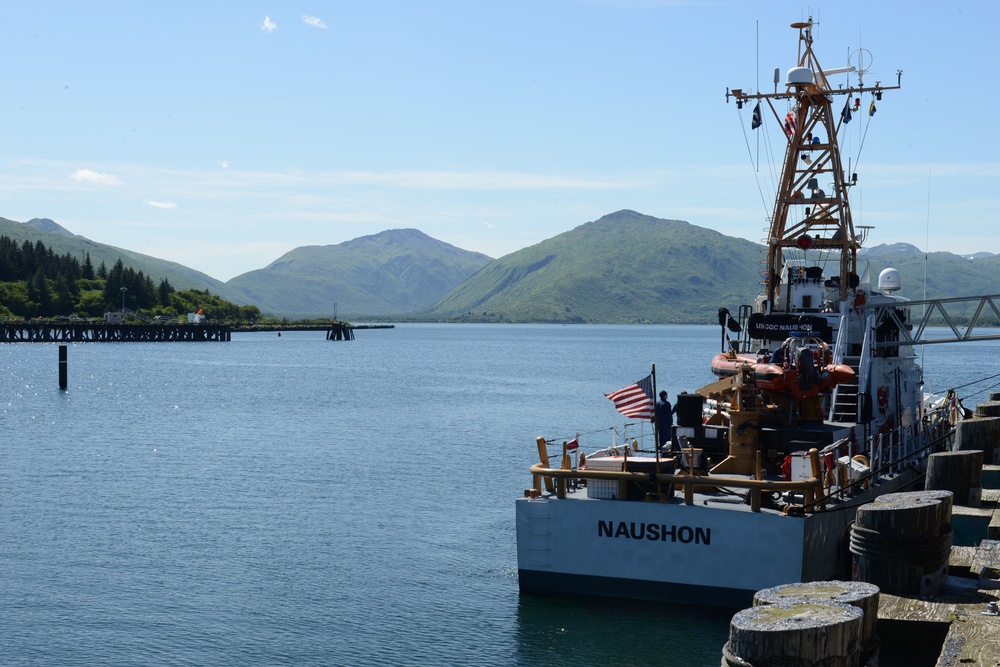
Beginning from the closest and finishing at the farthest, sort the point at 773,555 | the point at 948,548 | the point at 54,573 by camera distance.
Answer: the point at 948,548
the point at 773,555
the point at 54,573

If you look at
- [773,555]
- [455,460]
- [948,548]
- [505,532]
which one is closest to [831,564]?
[773,555]

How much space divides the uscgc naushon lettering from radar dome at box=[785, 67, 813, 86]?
1458cm

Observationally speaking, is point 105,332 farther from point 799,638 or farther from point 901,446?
point 799,638

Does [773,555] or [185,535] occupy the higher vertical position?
[773,555]

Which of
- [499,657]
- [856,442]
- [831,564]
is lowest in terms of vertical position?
[499,657]

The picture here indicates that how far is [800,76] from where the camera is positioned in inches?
1085

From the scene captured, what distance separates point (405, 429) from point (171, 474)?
17.8 meters

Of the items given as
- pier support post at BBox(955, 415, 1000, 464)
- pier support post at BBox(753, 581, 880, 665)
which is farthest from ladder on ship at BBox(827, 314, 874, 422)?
pier support post at BBox(753, 581, 880, 665)

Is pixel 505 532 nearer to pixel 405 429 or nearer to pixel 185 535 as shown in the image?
pixel 185 535

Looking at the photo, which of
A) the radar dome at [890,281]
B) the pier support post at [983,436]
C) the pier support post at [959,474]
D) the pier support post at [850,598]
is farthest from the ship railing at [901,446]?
the pier support post at [850,598]

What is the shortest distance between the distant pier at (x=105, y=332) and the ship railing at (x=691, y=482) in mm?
169543

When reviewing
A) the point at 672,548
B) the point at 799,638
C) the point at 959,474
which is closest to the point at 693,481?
the point at 672,548

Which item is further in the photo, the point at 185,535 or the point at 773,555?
the point at 185,535

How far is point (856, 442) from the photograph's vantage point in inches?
891
